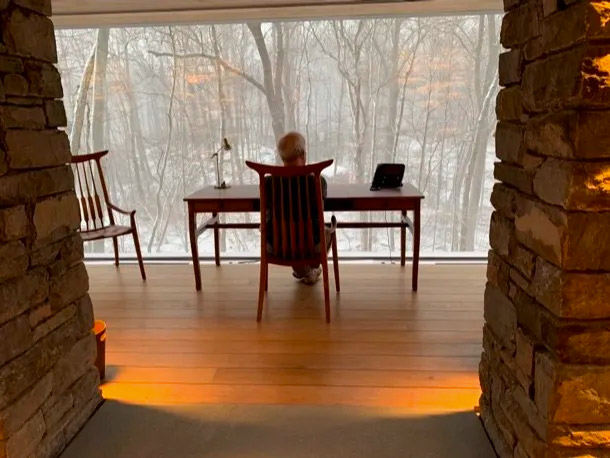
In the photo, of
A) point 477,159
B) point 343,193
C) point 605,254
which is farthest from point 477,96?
point 605,254

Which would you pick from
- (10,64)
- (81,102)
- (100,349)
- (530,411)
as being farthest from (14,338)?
(81,102)

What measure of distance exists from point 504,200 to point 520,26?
0.53 metres

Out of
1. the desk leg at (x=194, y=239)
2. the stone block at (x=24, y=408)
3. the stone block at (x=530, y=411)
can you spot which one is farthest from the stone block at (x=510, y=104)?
the desk leg at (x=194, y=239)

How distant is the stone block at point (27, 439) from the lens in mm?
1441

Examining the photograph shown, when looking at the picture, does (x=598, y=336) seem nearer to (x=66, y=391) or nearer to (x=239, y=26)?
A: (x=66, y=391)

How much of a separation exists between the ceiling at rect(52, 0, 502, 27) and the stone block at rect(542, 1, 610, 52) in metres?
2.74

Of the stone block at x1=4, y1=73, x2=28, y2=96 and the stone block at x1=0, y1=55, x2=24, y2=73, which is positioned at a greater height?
the stone block at x1=0, y1=55, x2=24, y2=73

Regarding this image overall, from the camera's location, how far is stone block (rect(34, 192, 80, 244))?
5.21 ft

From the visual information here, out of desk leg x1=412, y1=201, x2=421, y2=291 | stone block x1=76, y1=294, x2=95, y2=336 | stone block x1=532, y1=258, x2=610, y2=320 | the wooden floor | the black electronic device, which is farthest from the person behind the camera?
the black electronic device

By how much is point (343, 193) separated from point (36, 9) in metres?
2.20

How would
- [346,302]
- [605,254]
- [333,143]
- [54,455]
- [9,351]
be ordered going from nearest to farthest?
[605,254] < [9,351] < [54,455] < [346,302] < [333,143]

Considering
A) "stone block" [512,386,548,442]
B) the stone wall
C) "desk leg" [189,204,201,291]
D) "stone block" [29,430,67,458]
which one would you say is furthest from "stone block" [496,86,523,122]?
"desk leg" [189,204,201,291]

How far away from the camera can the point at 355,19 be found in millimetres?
4180

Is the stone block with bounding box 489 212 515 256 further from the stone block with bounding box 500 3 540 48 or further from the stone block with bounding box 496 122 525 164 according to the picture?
the stone block with bounding box 500 3 540 48
